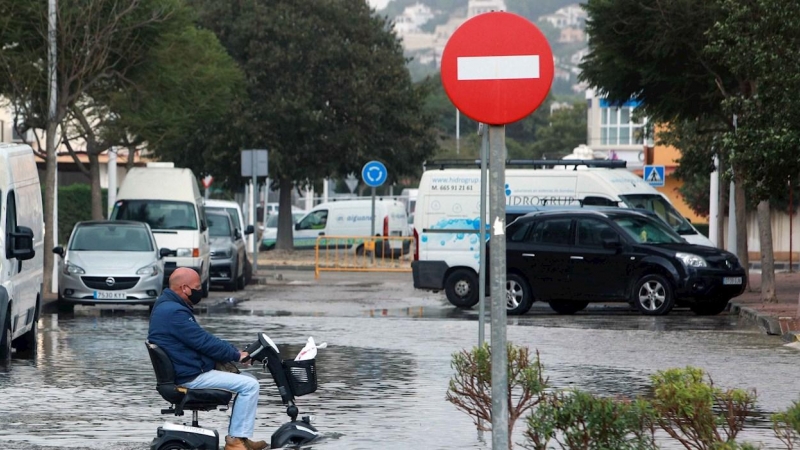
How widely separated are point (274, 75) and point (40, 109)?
2127cm

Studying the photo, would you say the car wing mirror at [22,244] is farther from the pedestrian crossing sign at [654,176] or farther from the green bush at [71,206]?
the green bush at [71,206]

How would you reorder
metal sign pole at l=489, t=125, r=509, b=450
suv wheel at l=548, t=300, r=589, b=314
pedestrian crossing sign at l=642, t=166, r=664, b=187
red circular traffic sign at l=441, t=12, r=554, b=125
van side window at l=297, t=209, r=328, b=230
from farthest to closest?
van side window at l=297, t=209, r=328, b=230 → pedestrian crossing sign at l=642, t=166, r=664, b=187 → suv wheel at l=548, t=300, r=589, b=314 → red circular traffic sign at l=441, t=12, r=554, b=125 → metal sign pole at l=489, t=125, r=509, b=450

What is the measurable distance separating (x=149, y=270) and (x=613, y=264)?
7.22 meters

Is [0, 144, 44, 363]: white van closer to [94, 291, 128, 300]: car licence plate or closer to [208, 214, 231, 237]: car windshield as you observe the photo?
[94, 291, 128, 300]: car licence plate

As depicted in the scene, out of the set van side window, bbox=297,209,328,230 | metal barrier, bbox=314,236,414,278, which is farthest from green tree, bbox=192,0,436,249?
metal barrier, bbox=314,236,414,278

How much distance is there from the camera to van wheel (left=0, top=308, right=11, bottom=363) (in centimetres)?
1609

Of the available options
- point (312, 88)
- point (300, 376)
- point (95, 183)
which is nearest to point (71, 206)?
point (312, 88)

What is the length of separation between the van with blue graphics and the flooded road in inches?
953

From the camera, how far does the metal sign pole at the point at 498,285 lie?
6.97 m

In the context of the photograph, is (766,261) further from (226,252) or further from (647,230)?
(226,252)

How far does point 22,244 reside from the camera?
16500mm


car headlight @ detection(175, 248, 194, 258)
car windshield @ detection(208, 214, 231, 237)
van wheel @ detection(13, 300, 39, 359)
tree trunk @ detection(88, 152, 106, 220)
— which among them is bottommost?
van wheel @ detection(13, 300, 39, 359)

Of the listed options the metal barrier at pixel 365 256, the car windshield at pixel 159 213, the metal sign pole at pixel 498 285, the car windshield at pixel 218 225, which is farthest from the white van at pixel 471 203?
the metal sign pole at pixel 498 285

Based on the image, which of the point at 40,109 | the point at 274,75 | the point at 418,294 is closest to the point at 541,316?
the point at 418,294
